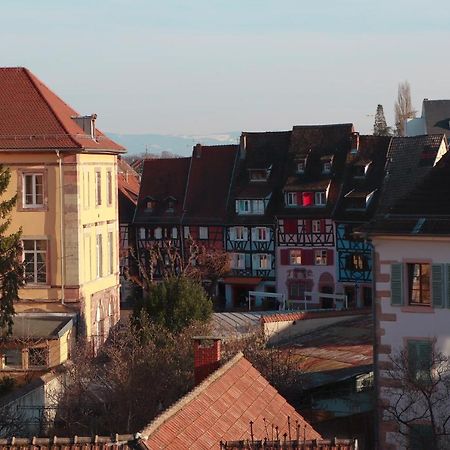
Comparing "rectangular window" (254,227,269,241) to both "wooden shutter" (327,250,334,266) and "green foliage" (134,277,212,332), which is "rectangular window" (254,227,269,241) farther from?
"green foliage" (134,277,212,332)

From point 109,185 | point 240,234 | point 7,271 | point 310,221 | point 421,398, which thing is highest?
point 109,185

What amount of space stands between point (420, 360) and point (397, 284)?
176cm

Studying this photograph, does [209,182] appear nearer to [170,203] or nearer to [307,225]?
[170,203]

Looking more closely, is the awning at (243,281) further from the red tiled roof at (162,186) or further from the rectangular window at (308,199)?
the rectangular window at (308,199)

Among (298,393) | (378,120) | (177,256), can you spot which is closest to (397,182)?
(298,393)

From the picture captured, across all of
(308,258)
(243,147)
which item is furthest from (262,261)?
(243,147)

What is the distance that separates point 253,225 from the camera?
6556cm

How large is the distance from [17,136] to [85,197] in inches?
131

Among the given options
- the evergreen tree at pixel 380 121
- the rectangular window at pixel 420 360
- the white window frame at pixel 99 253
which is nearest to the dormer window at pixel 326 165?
the white window frame at pixel 99 253

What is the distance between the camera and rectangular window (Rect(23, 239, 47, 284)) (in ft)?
125

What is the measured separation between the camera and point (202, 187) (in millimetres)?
68312

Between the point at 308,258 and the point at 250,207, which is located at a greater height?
the point at 250,207

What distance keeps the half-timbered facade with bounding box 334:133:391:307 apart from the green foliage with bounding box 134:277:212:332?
25698 millimetres

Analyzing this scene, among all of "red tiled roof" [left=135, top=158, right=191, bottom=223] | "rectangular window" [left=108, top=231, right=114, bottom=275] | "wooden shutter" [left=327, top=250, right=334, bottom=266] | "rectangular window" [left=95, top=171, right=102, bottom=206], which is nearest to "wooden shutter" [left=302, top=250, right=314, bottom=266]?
"wooden shutter" [left=327, top=250, right=334, bottom=266]
